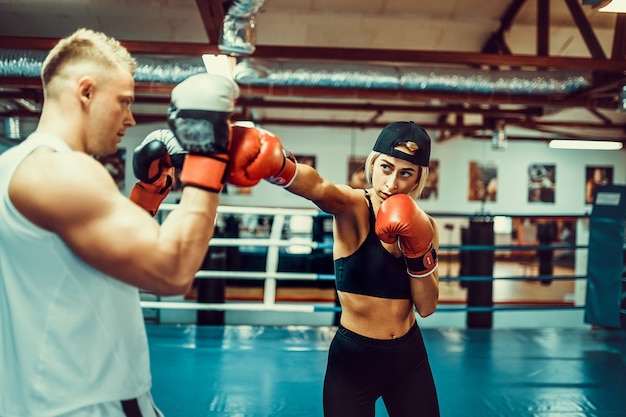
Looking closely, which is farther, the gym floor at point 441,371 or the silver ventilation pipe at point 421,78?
the silver ventilation pipe at point 421,78

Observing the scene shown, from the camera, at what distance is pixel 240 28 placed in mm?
3344

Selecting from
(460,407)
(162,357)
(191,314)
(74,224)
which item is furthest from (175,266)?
(191,314)

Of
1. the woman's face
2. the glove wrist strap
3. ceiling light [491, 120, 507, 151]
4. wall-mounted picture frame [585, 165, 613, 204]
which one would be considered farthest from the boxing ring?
wall-mounted picture frame [585, 165, 613, 204]

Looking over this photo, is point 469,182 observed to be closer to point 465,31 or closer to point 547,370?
point 465,31

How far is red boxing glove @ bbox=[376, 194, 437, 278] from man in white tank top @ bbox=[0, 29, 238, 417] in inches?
26.7

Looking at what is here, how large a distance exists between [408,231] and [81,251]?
3.25ft

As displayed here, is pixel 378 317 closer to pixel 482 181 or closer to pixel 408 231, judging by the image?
pixel 408 231

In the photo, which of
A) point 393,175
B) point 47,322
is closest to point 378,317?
point 393,175

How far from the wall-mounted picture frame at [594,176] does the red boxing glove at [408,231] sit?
471 inches

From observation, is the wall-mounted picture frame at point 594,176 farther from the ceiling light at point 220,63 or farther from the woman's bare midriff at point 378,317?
the woman's bare midriff at point 378,317

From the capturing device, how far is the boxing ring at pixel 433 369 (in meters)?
2.70

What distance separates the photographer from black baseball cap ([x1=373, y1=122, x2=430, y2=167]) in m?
1.70

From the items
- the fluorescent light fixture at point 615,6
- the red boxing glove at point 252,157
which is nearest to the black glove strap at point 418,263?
the red boxing glove at point 252,157

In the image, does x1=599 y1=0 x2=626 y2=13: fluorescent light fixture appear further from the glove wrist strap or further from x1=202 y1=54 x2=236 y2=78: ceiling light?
x1=202 y1=54 x2=236 y2=78: ceiling light
